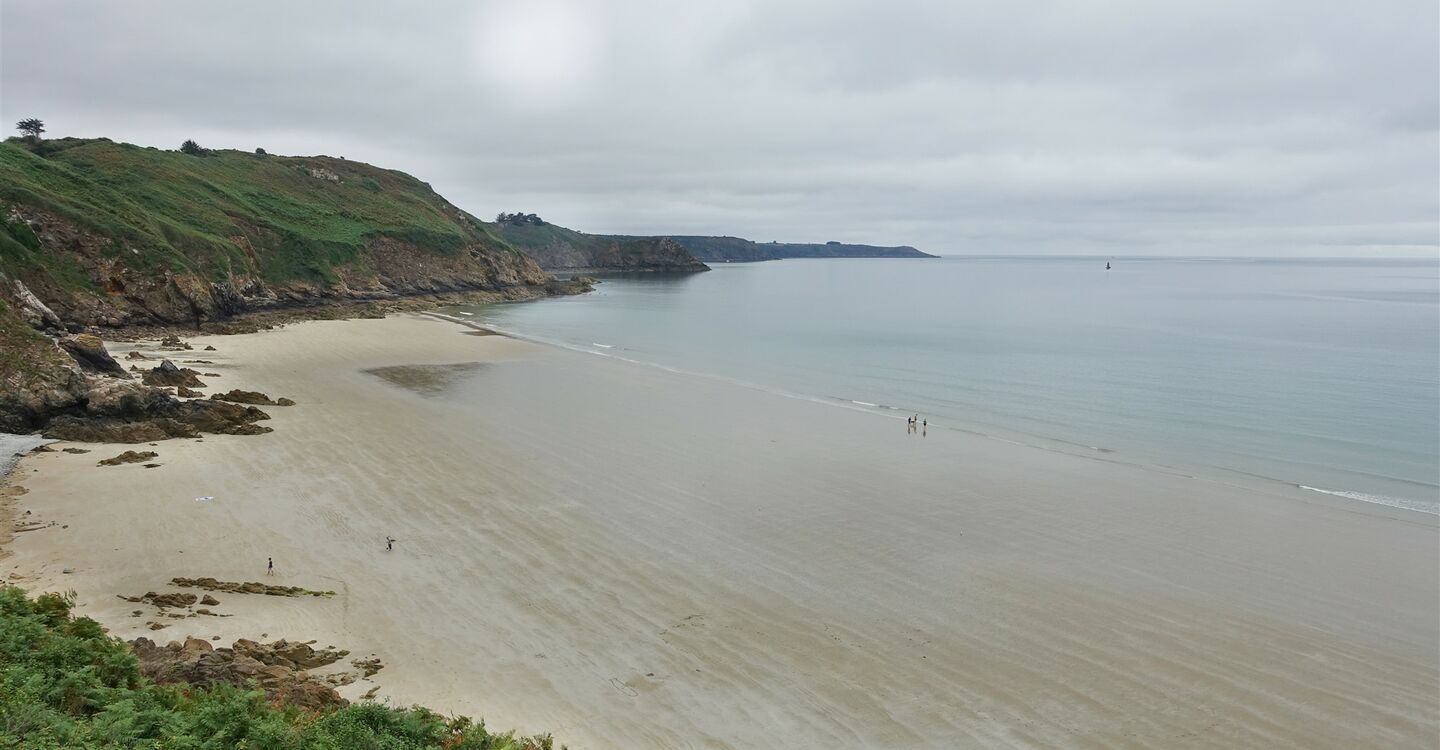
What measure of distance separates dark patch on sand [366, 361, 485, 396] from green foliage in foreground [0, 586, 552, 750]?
27.5 metres

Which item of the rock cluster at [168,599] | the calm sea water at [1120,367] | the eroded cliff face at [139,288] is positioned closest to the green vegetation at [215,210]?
the eroded cliff face at [139,288]

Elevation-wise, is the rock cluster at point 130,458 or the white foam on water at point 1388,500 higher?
the rock cluster at point 130,458

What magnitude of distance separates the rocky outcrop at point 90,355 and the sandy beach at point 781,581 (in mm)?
7085

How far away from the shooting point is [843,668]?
13203 millimetres

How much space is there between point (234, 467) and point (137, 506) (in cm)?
384

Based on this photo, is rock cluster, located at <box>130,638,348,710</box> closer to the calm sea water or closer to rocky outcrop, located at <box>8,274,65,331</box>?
the calm sea water

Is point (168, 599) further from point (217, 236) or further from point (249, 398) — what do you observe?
point (217, 236)

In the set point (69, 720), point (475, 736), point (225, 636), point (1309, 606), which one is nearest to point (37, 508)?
point (225, 636)

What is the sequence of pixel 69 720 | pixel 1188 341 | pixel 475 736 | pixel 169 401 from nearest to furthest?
pixel 69 720 < pixel 475 736 < pixel 169 401 < pixel 1188 341

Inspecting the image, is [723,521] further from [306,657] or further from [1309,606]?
[1309,606]

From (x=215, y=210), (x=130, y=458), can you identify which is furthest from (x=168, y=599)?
(x=215, y=210)

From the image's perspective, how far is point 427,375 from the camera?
42375mm

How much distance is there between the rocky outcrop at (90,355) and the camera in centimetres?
2825

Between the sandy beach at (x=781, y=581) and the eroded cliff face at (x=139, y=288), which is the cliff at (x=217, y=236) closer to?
the eroded cliff face at (x=139, y=288)
